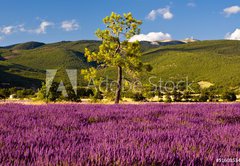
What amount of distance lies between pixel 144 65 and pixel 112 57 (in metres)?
2.36

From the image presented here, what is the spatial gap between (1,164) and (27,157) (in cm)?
35

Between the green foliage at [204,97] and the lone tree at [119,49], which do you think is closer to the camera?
the lone tree at [119,49]

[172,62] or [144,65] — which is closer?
[144,65]

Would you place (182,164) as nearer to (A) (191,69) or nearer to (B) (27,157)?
(B) (27,157)

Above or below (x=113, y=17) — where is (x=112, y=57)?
below

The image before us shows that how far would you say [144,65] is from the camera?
2277 cm

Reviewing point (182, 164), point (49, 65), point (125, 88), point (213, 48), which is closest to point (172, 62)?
point (213, 48)

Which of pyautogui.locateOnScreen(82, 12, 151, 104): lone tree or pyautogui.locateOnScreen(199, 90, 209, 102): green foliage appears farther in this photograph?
pyautogui.locateOnScreen(199, 90, 209, 102): green foliage

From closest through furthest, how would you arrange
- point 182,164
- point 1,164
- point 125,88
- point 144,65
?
point 1,164 → point 182,164 → point 144,65 → point 125,88


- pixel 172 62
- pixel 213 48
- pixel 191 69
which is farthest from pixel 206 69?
pixel 213 48

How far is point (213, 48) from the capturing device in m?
184

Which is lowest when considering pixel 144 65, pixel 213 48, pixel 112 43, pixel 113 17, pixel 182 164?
pixel 182 164

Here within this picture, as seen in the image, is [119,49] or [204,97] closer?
[119,49]

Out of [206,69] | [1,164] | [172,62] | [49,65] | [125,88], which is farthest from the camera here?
[49,65]
